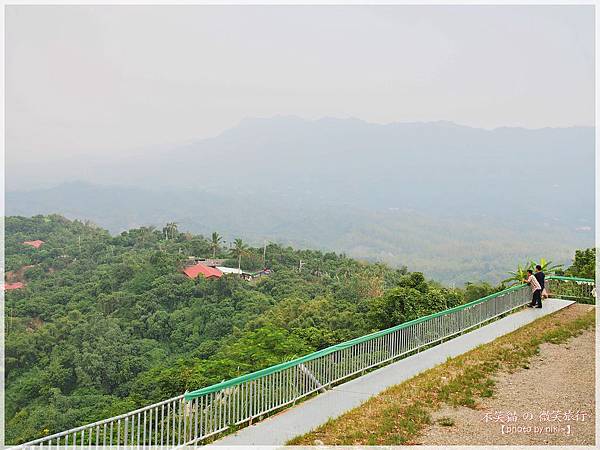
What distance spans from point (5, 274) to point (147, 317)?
27.2 metres

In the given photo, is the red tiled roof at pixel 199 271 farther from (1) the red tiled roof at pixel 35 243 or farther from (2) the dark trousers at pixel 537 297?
(2) the dark trousers at pixel 537 297

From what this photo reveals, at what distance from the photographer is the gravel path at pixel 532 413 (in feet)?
18.7

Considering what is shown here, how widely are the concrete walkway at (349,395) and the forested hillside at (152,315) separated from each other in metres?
3.40

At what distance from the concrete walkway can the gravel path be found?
3.99 ft

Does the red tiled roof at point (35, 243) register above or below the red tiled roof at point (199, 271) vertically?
above

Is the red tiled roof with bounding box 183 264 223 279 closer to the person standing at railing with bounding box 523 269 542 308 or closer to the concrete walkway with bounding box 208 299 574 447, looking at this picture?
the person standing at railing with bounding box 523 269 542 308

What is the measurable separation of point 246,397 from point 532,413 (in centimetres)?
308

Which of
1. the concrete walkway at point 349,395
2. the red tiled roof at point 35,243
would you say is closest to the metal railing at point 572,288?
the concrete walkway at point 349,395

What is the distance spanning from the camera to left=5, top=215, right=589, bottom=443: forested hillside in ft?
51.1

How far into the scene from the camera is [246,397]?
644 cm

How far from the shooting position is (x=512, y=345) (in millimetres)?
9211

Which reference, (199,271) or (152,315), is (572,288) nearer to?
(152,315)

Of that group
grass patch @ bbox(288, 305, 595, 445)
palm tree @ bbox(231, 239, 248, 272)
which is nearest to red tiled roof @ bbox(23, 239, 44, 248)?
palm tree @ bbox(231, 239, 248, 272)

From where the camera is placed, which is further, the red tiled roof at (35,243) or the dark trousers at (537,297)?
the red tiled roof at (35,243)
